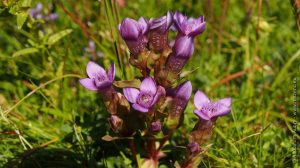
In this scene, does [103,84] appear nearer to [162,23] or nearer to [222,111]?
[162,23]

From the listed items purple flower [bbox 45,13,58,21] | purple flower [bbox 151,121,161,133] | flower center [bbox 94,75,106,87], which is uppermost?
flower center [bbox 94,75,106,87]

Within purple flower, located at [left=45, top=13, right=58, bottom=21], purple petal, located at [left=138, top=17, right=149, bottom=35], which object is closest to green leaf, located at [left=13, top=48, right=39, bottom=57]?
purple flower, located at [left=45, top=13, right=58, bottom=21]

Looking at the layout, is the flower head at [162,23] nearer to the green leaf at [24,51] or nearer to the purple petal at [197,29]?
the purple petal at [197,29]

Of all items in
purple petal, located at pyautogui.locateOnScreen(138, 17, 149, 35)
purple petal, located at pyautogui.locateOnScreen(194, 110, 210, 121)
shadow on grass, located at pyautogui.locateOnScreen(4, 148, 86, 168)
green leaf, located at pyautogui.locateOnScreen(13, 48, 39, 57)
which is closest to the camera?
purple petal, located at pyautogui.locateOnScreen(194, 110, 210, 121)

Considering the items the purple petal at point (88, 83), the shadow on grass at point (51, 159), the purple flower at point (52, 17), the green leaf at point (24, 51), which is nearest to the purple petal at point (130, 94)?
the purple petal at point (88, 83)

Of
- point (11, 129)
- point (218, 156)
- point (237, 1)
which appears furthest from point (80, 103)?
point (237, 1)

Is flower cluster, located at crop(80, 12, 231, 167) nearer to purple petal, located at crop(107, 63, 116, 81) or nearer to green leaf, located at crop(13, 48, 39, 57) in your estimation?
purple petal, located at crop(107, 63, 116, 81)

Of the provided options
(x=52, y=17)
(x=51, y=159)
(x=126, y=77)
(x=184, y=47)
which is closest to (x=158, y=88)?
(x=184, y=47)

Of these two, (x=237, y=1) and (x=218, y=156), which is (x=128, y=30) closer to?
(x=218, y=156)
